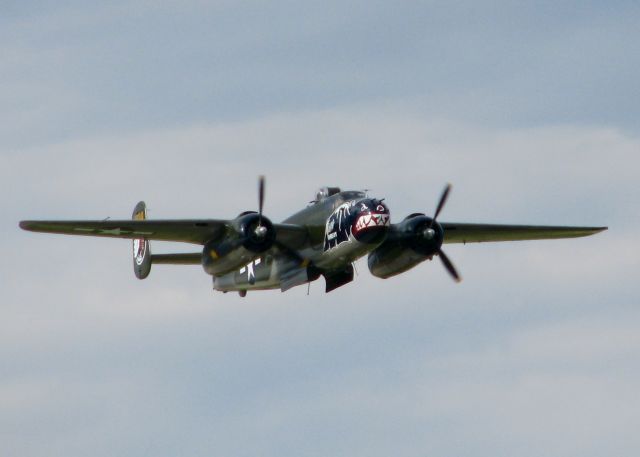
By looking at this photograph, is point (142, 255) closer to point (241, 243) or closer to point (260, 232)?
point (241, 243)

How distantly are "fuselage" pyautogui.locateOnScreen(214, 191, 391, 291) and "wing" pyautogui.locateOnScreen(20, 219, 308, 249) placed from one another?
43 centimetres

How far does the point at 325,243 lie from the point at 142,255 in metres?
10.5

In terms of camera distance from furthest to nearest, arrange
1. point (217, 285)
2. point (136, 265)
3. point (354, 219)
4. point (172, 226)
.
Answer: point (136, 265) → point (217, 285) → point (172, 226) → point (354, 219)

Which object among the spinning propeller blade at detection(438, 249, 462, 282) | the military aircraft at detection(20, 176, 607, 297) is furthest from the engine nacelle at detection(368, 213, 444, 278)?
the spinning propeller blade at detection(438, 249, 462, 282)

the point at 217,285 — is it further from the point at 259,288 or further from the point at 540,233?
the point at 540,233

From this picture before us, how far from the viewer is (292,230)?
159 feet

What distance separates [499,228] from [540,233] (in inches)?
82.2

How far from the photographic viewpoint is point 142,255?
2180 inches

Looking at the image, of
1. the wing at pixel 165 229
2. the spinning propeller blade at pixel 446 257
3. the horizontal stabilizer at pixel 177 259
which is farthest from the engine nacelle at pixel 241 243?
the spinning propeller blade at pixel 446 257

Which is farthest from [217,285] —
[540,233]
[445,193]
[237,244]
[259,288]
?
[540,233]

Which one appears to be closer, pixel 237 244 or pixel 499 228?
pixel 237 244

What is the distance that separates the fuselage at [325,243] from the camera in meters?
45.7

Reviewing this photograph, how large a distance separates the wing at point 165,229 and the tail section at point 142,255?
4966mm

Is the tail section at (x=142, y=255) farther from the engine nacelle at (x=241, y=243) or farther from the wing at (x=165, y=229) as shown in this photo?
the engine nacelle at (x=241, y=243)
